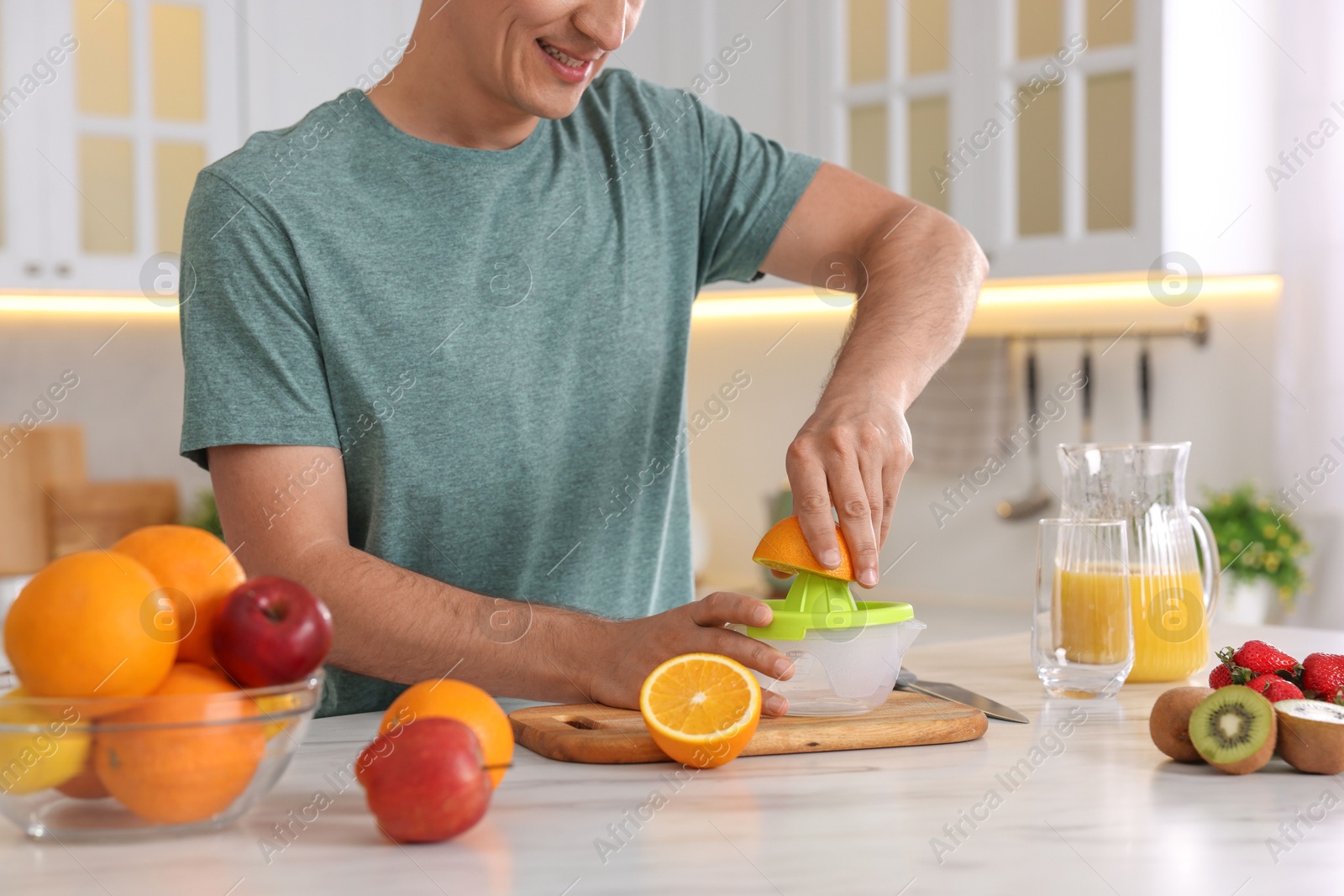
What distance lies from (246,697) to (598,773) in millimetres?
Result: 317

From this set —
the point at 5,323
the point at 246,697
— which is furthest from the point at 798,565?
the point at 5,323

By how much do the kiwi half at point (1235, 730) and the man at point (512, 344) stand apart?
27cm

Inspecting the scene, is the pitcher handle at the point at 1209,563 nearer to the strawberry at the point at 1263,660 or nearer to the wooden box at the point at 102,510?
the strawberry at the point at 1263,660

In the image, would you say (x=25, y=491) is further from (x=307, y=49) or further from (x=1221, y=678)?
(x=1221, y=678)

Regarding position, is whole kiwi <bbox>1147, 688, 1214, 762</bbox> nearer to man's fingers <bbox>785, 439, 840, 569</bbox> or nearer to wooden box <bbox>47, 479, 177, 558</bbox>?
man's fingers <bbox>785, 439, 840, 569</bbox>

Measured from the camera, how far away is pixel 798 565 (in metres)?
1.03

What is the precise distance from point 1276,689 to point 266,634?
0.69 meters

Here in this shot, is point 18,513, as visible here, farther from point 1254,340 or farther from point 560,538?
point 1254,340

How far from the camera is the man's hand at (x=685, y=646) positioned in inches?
39.4

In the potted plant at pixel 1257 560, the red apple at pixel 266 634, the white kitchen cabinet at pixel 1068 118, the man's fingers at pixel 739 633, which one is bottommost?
the potted plant at pixel 1257 560

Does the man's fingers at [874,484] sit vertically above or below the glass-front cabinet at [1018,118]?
below

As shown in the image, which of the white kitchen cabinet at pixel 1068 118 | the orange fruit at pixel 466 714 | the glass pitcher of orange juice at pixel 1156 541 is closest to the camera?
the orange fruit at pixel 466 714

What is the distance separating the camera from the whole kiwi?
0.91m

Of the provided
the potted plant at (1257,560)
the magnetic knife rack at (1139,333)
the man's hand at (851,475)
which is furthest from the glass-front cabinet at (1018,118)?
the man's hand at (851,475)
